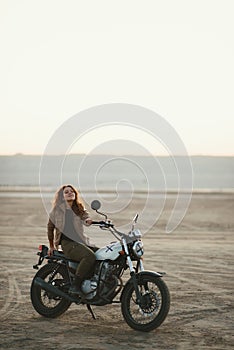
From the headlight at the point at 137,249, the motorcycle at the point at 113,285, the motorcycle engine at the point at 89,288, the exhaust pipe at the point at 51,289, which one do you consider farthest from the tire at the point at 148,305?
the exhaust pipe at the point at 51,289

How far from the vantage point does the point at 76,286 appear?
30.5ft

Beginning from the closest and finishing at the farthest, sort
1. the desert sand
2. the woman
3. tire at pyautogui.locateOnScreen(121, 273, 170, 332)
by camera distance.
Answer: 1. the desert sand
2. tire at pyautogui.locateOnScreen(121, 273, 170, 332)
3. the woman

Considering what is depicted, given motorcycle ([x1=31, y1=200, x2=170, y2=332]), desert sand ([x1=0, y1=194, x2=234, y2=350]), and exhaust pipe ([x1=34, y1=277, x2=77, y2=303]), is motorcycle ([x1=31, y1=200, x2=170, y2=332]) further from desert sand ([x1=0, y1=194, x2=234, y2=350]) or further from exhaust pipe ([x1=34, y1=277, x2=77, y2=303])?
desert sand ([x1=0, y1=194, x2=234, y2=350])

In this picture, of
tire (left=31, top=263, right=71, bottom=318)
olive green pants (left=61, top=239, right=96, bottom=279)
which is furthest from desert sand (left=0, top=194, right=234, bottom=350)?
olive green pants (left=61, top=239, right=96, bottom=279)

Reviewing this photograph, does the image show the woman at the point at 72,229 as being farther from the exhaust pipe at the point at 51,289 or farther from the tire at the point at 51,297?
the tire at the point at 51,297

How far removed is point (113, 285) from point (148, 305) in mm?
569

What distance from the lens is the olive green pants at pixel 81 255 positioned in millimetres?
9172

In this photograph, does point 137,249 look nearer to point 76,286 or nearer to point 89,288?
point 89,288

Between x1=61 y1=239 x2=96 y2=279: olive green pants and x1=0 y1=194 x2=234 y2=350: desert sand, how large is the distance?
699 millimetres

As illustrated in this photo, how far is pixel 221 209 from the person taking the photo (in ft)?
116

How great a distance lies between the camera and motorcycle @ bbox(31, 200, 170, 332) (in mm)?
8820

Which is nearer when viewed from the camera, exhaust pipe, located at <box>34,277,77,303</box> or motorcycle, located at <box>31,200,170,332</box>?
motorcycle, located at <box>31,200,170,332</box>

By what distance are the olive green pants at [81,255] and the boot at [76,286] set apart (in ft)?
0.18

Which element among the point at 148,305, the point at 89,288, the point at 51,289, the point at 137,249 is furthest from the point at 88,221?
the point at 148,305
